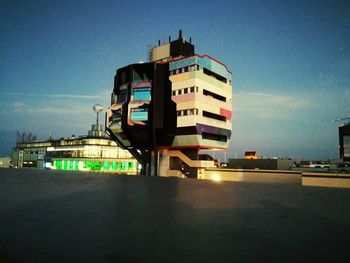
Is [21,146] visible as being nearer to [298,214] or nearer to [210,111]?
[210,111]

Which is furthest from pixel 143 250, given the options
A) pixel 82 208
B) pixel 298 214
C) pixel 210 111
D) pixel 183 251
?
pixel 210 111

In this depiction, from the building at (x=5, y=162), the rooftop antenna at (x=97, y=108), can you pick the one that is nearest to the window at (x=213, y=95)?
the rooftop antenna at (x=97, y=108)

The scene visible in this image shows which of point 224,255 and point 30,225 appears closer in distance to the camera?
point 224,255

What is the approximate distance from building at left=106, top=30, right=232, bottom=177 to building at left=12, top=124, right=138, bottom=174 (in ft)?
136

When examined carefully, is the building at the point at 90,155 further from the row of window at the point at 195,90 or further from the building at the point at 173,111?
the row of window at the point at 195,90

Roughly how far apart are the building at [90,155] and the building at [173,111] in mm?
41478

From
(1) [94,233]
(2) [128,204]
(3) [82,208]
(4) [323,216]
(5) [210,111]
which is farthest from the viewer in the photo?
(5) [210,111]

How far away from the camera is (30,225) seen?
5.11 meters

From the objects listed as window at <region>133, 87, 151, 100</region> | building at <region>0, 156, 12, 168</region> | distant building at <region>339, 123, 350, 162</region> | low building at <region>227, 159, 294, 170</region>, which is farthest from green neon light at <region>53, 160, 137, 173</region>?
distant building at <region>339, 123, 350, 162</region>

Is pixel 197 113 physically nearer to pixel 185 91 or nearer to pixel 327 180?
pixel 185 91

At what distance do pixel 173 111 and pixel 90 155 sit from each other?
58.1m

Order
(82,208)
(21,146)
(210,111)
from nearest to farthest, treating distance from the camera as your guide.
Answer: (82,208) → (210,111) → (21,146)

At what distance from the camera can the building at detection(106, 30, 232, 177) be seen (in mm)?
53812

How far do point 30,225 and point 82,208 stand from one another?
5.90 feet
